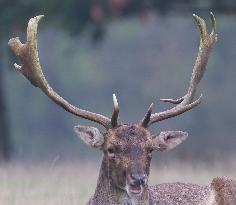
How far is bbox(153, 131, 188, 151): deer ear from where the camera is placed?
34.8 ft

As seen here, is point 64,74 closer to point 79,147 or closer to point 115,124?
point 79,147

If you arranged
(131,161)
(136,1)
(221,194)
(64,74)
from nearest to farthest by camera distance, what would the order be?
(131,161)
(221,194)
(136,1)
(64,74)

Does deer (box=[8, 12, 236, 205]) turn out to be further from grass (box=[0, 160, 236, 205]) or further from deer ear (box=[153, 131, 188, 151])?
grass (box=[0, 160, 236, 205])

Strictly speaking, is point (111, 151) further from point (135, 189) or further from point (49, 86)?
point (49, 86)

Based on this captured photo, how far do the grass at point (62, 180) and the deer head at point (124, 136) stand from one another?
2184 millimetres

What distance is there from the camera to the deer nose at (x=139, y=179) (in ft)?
32.6

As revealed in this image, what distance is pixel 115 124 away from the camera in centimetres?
1048

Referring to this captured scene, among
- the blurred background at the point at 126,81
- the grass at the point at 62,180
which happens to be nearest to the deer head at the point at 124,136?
the grass at the point at 62,180

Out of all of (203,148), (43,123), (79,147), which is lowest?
(203,148)

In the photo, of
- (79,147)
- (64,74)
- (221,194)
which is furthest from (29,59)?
(64,74)

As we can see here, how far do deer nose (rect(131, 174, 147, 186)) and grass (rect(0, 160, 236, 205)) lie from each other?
2.93m

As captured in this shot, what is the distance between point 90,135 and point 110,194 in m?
0.54

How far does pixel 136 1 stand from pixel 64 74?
1749 centimetres

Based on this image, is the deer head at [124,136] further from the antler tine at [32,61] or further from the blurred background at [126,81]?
the blurred background at [126,81]
